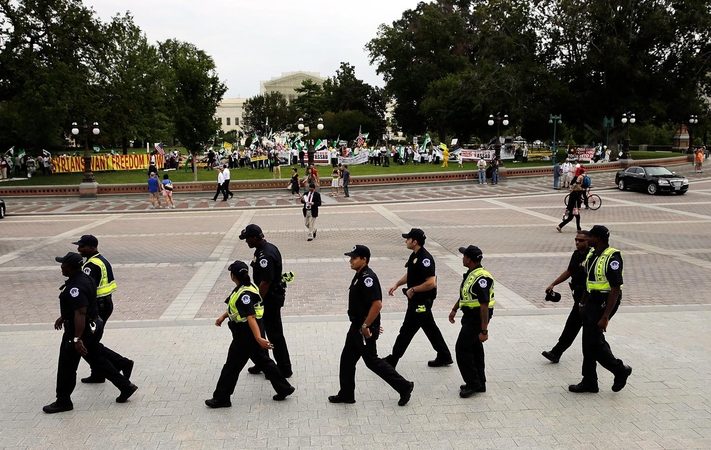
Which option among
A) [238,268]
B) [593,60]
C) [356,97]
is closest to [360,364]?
[238,268]

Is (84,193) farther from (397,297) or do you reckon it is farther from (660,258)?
(660,258)

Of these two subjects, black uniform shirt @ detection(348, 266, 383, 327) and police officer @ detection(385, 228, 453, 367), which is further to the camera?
police officer @ detection(385, 228, 453, 367)

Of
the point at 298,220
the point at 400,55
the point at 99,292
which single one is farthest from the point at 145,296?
the point at 400,55

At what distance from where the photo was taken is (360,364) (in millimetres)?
7059

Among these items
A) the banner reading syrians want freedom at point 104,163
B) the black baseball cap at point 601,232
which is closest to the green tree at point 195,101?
the banner reading syrians want freedom at point 104,163

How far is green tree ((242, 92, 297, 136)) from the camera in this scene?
10713 cm

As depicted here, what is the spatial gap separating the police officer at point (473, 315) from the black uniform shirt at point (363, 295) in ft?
3.13

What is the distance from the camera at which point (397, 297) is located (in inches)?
397

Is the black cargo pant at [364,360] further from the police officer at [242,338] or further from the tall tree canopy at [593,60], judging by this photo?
the tall tree canopy at [593,60]

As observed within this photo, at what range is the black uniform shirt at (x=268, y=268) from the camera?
6199mm

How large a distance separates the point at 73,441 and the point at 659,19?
4123 centimetres

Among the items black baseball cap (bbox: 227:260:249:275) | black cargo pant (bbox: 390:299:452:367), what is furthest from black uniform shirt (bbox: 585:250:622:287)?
black baseball cap (bbox: 227:260:249:275)

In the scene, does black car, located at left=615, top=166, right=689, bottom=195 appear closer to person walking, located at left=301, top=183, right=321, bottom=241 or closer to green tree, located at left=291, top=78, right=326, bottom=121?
person walking, located at left=301, top=183, right=321, bottom=241

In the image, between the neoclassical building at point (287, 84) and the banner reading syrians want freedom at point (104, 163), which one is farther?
the neoclassical building at point (287, 84)
